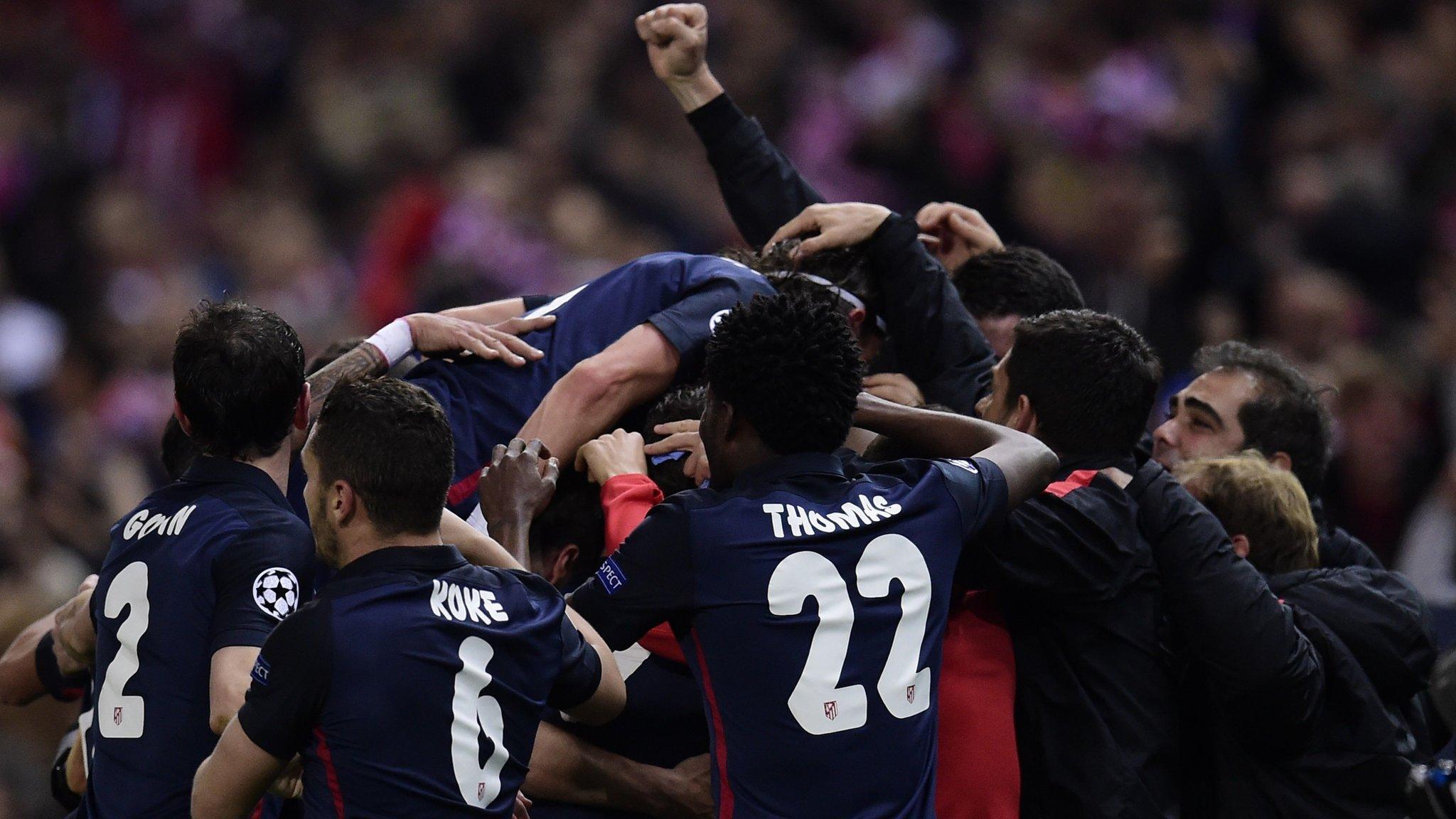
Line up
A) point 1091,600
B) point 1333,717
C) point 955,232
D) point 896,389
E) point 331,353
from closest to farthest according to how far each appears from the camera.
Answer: point 1091,600
point 1333,717
point 896,389
point 331,353
point 955,232

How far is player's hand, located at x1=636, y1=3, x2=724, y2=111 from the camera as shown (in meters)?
4.89

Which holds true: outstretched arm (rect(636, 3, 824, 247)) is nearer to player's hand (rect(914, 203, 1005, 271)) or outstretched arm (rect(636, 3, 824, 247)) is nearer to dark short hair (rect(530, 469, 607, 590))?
player's hand (rect(914, 203, 1005, 271))

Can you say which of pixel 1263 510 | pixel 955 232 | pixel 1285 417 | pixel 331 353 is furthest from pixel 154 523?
pixel 1285 417

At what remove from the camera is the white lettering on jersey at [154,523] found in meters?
3.39

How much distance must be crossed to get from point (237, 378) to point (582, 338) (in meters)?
1.08

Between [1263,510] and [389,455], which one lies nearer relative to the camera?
[389,455]

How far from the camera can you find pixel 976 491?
3420mm

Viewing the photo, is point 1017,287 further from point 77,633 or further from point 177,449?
point 77,633

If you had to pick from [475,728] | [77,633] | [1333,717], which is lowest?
[1333,717]

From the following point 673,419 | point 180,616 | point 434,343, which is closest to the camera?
point 180,616

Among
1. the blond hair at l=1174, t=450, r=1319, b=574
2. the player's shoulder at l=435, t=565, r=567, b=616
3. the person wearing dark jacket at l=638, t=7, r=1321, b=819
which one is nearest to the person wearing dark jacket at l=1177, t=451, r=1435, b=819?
the blond hair at l=1174, t=450, r=1319, b=574

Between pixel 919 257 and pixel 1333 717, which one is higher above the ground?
pixel 919 257

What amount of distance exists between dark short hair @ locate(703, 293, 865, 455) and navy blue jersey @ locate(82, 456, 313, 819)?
36.1 inches

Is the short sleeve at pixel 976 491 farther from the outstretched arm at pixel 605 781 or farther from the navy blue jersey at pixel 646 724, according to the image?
the outstretched arm at pixel 605 781
